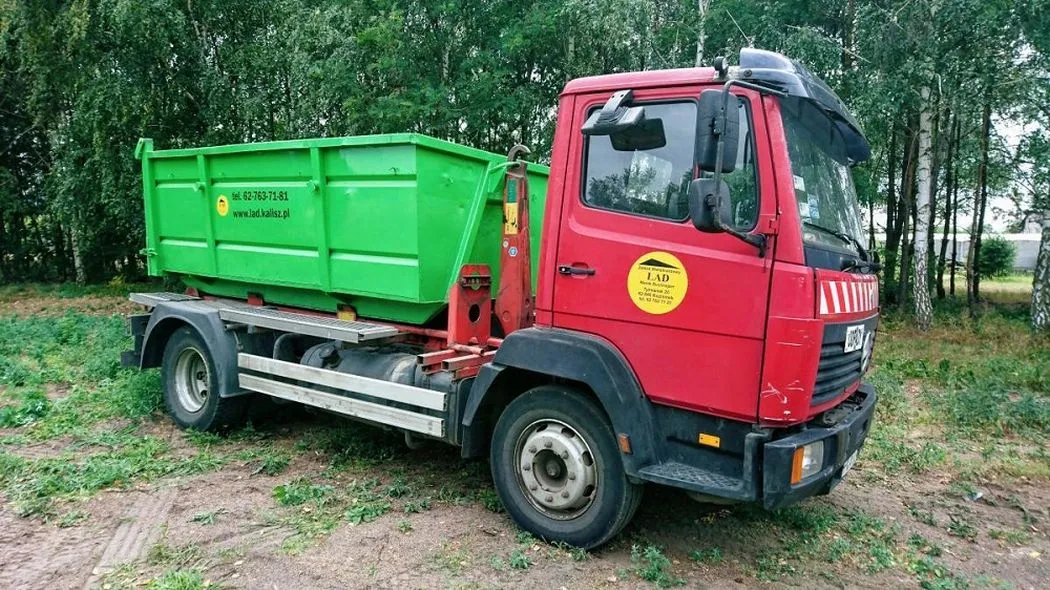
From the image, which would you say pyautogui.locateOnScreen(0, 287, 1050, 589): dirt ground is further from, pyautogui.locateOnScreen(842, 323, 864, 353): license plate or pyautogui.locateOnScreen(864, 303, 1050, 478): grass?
pyautogui.locateOnScreen(842, 323, 864, 353): license plate

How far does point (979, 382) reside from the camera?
305 inches

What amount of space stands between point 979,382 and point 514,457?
253 inches

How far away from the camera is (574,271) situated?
12.2ft

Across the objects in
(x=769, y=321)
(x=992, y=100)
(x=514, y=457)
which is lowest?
(x=514, y=457)

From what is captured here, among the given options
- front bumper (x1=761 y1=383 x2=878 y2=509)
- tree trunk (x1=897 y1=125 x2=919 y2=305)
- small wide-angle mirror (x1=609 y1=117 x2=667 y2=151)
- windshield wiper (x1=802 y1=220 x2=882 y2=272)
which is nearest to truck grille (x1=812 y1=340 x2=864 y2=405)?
front bumper (x1=761 y1=383 x2=878 y2=509)

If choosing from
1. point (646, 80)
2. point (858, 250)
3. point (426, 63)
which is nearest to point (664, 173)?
point (646, 80)

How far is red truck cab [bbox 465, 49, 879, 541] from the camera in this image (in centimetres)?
312

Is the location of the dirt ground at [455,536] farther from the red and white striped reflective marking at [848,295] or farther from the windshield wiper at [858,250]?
the windshield wiper at [858,250]

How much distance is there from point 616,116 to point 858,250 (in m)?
1.58

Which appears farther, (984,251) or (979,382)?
(984,251)

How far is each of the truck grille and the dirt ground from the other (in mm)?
1021

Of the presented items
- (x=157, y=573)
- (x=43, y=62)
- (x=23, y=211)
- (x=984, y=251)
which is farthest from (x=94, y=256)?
(x=984, y=251)

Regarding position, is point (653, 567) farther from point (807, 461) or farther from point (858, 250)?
point (858, 250)

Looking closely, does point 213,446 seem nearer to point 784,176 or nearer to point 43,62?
point 784,176
